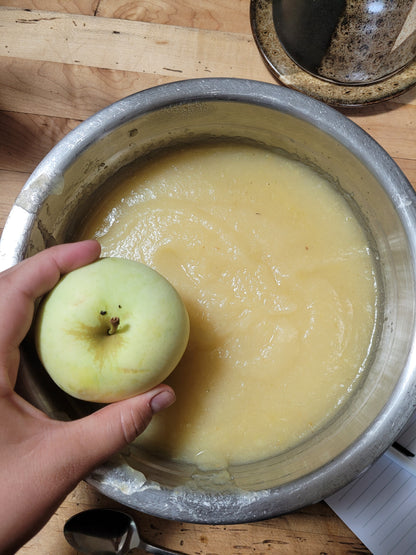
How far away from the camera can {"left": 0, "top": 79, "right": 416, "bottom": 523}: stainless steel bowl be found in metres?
0.59

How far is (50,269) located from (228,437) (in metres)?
0.35

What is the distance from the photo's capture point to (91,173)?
28.6 inches

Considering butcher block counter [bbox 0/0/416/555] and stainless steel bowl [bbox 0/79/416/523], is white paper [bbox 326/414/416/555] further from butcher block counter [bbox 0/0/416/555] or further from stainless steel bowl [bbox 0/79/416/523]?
butcher block counter [bbox 0/0/416/555]

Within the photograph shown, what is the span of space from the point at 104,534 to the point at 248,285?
17.4 inches

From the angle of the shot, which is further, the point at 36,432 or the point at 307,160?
the point at 307,160

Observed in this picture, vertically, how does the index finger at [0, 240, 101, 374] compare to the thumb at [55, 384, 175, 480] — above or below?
above

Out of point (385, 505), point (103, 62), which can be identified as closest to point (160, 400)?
point (385, 505)

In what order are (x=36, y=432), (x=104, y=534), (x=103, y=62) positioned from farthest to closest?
(x=103, y=62) < (x=104, y=534) < (x=36, y=432)

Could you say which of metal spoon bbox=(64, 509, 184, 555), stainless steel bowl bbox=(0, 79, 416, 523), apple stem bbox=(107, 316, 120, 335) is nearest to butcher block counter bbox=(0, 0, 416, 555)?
stainless steel bowl bbox=(0, 79, 416, 523)

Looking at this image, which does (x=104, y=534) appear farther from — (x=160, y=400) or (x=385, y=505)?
(x=385, y=505)

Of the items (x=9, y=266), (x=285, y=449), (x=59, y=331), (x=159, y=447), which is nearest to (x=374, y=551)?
(x=285, y=449)

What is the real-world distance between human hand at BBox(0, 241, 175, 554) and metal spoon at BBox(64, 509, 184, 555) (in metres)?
0.22

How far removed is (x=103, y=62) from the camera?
0.83m

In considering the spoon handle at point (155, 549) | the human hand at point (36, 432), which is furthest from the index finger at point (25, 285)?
the spoon handle at point (155, 549)
